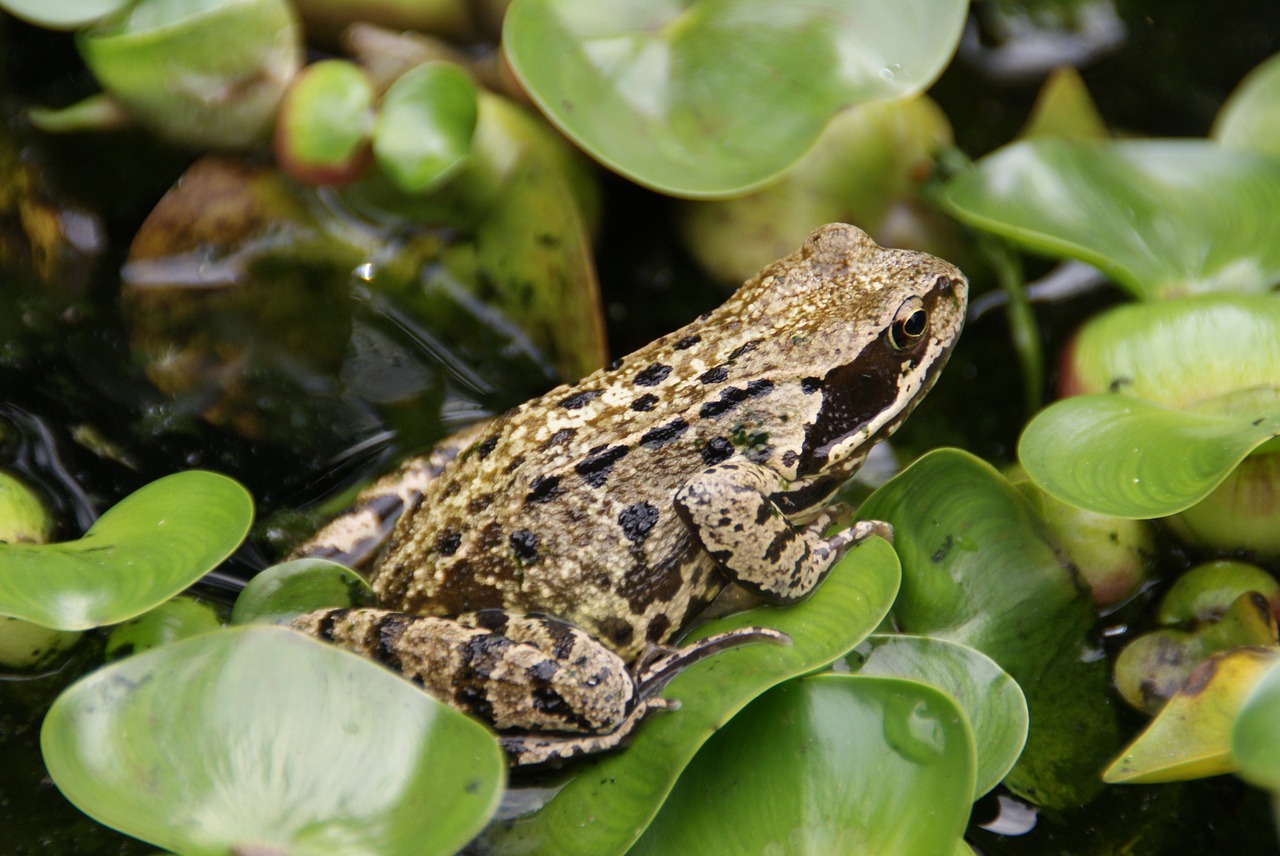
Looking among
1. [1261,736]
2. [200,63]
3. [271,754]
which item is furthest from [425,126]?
[1261,736]

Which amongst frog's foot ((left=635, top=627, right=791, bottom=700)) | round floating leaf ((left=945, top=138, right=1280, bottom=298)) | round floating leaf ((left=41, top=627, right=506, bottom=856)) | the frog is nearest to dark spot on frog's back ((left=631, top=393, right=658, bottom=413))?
the frog

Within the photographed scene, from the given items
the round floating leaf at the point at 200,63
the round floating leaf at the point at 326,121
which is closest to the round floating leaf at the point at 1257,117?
the round floating leaf at the point at 326,121

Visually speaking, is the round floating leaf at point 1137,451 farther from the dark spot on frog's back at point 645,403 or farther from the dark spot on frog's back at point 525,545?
the dark spot on frog's back at point 525,545

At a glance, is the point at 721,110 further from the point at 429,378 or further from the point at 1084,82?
the point at 1084,82

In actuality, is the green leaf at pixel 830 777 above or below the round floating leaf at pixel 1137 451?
below

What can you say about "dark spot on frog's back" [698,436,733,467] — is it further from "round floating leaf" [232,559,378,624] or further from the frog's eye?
"round floating leaf" [232,559,378,624]

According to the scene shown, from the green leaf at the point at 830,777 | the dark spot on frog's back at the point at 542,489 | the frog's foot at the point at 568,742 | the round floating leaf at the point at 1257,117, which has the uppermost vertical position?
the round floating leaf at the point at 1257,117
